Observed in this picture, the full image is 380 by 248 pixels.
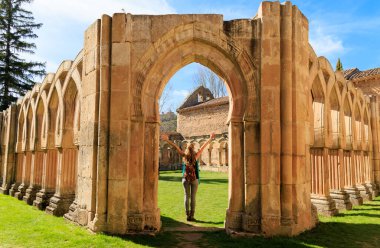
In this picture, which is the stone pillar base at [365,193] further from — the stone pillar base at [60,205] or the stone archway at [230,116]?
the stone pillar base at [60,205]

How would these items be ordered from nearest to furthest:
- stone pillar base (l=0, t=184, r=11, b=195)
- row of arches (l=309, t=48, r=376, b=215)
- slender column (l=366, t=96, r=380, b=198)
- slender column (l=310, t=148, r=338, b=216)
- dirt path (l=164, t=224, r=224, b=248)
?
dirt path (l=164, t=224, r=224, b=248)
slender column (l=310, t=148, r=338, b=216)
row of arches (l=309, t=48, r=376, b=215)
stone pillar base (l=0, t=184, r=11, b=195)
slender column (l=366, t=96, r=380, b=198)

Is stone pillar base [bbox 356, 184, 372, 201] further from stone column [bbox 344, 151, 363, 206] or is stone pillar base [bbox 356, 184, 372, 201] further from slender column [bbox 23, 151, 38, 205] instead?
slender column [bbox 23, 151, 38, 205]

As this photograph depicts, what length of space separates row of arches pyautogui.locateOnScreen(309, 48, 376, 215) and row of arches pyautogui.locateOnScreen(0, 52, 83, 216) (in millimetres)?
→ 5990

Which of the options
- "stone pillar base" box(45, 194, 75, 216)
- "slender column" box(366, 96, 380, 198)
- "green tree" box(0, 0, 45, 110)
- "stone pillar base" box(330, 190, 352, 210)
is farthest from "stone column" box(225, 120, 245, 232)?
"green tree" box(0, 0, 45, 110)

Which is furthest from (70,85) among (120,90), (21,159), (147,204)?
(21,159)

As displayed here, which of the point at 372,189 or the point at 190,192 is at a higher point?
the point at 190,192

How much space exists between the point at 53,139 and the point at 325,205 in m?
7.91

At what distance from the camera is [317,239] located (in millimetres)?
5637

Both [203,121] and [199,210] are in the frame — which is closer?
[199,210]

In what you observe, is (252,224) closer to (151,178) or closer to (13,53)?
(151,178)

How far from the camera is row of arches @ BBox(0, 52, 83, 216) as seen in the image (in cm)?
815

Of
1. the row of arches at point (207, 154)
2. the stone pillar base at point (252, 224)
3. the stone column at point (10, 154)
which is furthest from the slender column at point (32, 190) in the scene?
Result: the row of arches at point (207, 154)

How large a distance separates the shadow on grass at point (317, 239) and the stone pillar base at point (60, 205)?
3.99 metres

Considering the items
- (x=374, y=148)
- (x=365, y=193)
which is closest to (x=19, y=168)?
(x=365, y=193)
